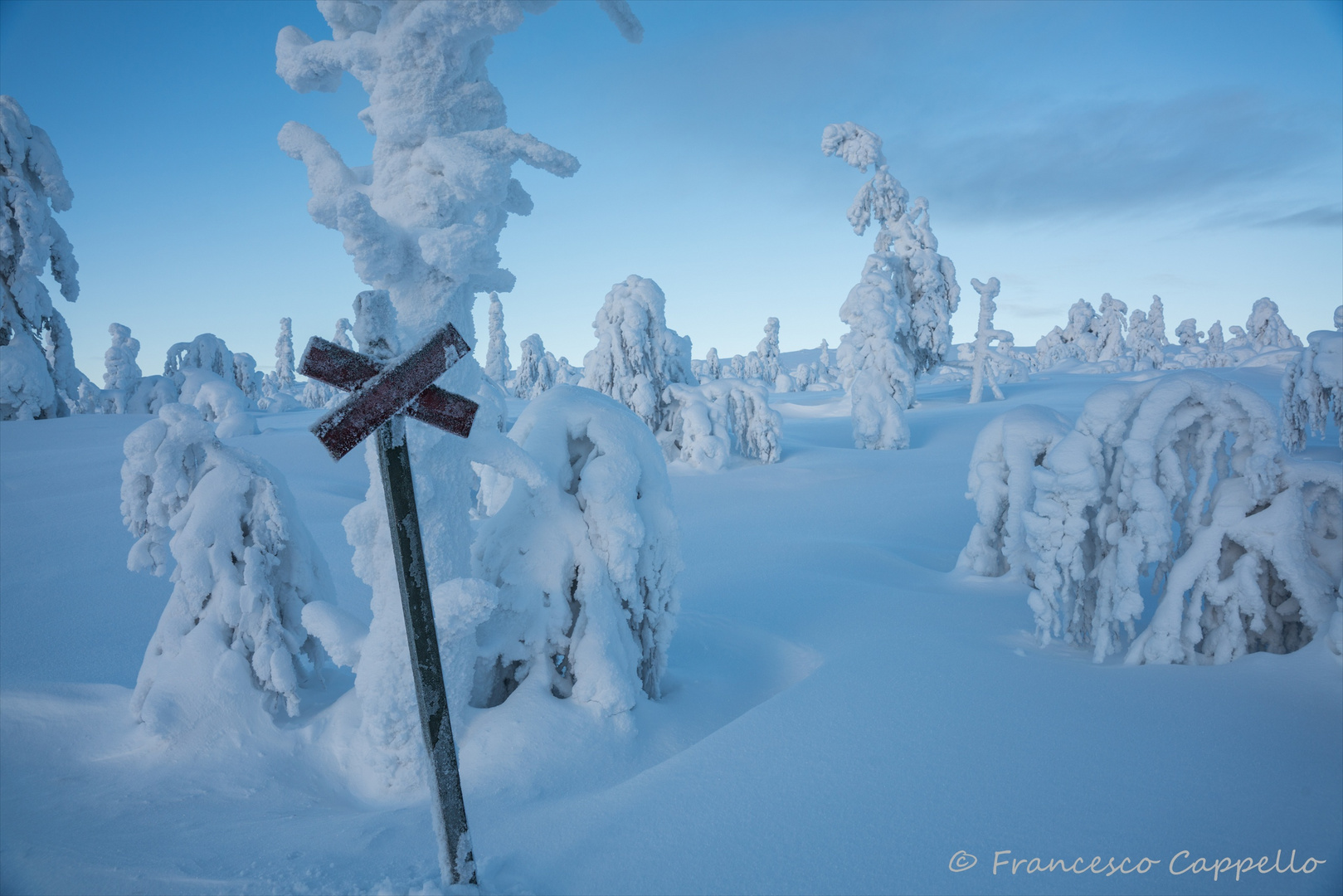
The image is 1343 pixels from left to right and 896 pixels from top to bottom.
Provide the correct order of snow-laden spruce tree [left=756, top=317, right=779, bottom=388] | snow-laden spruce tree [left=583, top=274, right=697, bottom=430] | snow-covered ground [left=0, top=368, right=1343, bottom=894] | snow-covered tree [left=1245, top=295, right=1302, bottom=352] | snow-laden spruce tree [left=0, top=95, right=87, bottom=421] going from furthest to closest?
snow-laden spruce tree [left=756, top=317, right=779, bottom=388] < snow-covered tree [left=1245, top=295, right=1302, bottom=352] < snow-laden spruce tree [left=583, top=274, right=697, bottom=430] < snow-laden spruce tree [left=0, top=95, right=87, bottom=421] < snow-covered ground [left=0, top=368, right=1343, bottom=894]

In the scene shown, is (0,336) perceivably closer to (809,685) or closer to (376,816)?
(376,816)

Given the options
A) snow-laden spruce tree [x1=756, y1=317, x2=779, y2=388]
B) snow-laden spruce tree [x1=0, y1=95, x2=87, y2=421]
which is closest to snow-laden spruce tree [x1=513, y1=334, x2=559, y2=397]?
snow-laden spruce tree [x1=756, y1=317, x2=779, y2=388]

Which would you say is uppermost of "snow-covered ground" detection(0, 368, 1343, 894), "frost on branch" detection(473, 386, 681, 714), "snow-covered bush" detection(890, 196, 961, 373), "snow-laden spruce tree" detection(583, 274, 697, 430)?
"snow-covered bush" detection(890, 196, 961, 373)

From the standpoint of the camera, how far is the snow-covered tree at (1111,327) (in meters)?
44.9

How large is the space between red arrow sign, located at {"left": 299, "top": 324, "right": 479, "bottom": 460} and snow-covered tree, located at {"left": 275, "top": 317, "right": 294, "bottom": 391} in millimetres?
62659

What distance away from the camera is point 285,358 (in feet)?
191

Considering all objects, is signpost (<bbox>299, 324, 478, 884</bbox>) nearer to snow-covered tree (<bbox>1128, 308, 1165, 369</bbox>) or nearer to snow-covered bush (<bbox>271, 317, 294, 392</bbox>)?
snow-covered tree (<bbox>1128, 308, 1165, 369</bbox>)

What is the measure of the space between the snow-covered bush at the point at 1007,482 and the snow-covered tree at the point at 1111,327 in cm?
4629

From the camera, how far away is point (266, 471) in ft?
15.6

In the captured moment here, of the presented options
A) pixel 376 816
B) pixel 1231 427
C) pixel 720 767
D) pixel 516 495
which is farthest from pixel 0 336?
pixel 1231 427

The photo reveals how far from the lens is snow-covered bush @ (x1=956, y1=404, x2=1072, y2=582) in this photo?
6520mm

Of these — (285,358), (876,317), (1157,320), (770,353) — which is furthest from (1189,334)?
(285,358)

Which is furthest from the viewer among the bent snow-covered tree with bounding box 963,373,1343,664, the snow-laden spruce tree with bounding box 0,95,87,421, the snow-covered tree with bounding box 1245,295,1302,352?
the snow-covered tree with bounding box 1245,295,1302,352

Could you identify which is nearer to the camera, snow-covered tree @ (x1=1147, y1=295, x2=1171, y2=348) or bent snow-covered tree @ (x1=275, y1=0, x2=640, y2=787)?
bent snow-covered tree @ (x1=275, y1=0, x2=640, y2=787)
